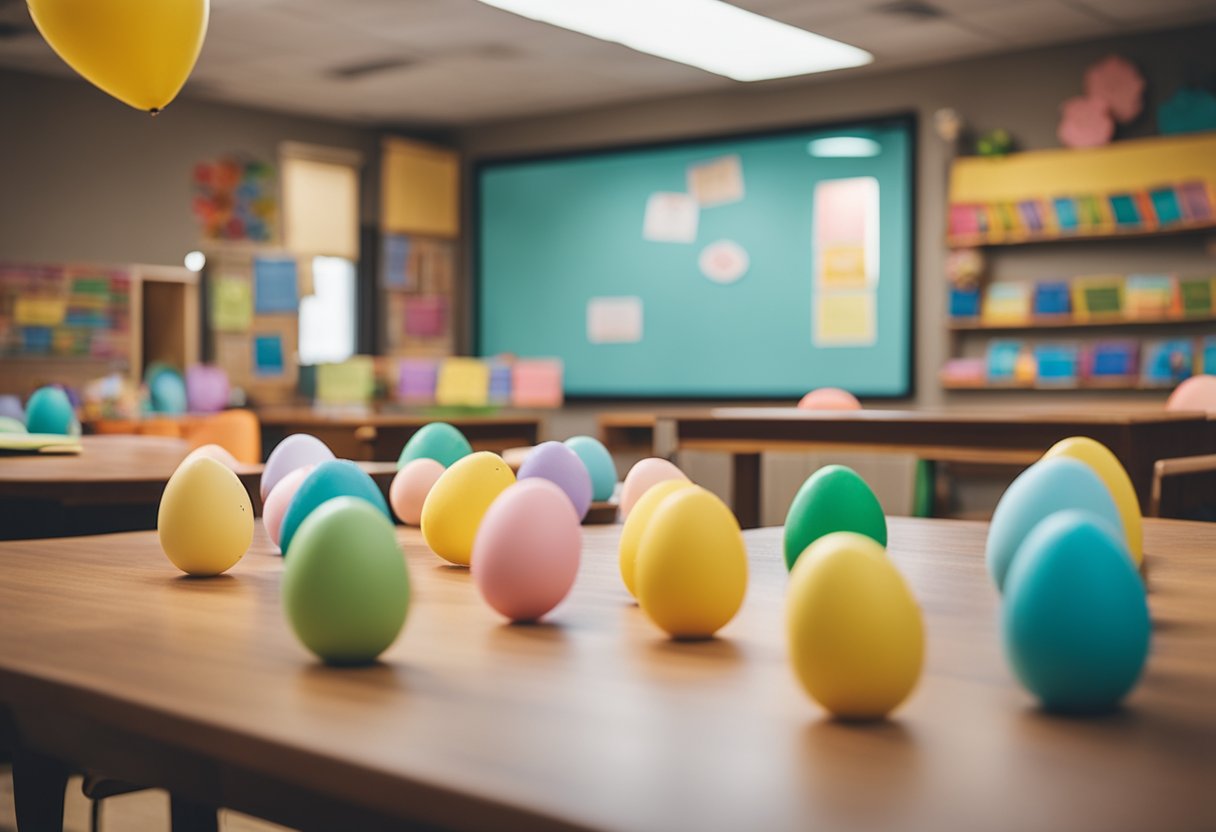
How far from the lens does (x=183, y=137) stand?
7254 millimetres

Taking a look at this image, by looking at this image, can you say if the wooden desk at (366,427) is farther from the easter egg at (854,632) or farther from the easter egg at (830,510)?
the easter egg at (854,632)

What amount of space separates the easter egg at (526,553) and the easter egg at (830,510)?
0.27m

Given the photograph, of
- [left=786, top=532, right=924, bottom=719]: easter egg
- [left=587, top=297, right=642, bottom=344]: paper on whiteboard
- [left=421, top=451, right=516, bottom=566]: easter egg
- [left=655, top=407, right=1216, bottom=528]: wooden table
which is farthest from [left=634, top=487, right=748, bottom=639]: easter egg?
[left=587, top=297, right=642, bottom=344]: paper on whiteboard

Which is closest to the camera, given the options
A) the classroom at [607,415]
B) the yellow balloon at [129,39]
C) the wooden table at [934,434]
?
the classroom at [607,415]

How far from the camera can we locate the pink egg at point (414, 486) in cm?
167

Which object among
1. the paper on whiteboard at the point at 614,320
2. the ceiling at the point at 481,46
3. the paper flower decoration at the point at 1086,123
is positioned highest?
the ceiling at the point at 481,46

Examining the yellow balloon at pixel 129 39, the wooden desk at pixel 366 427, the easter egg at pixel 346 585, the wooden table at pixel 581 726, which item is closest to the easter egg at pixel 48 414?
the yellow balloon at pixel 129 39

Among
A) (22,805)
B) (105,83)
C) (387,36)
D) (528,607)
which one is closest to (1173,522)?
(528,607)

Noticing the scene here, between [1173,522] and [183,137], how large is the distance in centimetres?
649

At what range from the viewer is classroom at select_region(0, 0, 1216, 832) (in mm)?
712

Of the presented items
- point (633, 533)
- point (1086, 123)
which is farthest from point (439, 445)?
point (1086, 123)

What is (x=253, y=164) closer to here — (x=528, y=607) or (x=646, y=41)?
(x=646, y=41)

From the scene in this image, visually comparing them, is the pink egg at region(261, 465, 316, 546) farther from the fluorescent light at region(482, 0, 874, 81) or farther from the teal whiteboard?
the teal whiteboard

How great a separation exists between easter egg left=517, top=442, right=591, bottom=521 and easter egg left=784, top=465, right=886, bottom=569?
1.37ft
